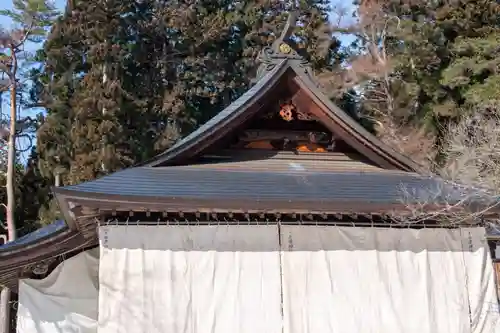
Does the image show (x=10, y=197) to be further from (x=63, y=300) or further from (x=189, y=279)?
(x=189, y=279)

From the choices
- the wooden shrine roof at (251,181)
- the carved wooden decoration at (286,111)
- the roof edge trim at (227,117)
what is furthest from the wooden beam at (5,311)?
the carved wooden decoration at (286,111)

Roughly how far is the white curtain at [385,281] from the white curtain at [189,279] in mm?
267

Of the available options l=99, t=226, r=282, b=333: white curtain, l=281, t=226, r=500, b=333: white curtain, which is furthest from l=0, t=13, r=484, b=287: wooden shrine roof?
l=281, t=226, r=500, b=333: white curtain

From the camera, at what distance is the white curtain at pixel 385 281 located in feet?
19.8

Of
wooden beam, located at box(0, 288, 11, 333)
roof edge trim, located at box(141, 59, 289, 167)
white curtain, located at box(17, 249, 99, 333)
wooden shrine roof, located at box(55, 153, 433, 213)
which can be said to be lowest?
wooden beam, located at box(0, 288, 11, 333)

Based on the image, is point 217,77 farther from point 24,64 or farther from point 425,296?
point 425,296

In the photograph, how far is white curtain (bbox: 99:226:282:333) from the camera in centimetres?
570

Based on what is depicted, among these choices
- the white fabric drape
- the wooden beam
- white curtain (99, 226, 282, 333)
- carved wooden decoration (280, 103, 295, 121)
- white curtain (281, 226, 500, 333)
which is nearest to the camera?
white curtain (99, 226, 282, 333)

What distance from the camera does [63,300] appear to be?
6629mm

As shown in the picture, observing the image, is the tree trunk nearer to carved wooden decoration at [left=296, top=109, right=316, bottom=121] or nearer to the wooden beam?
the wooden beam

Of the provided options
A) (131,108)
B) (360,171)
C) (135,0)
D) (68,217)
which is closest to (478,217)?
(360,171)

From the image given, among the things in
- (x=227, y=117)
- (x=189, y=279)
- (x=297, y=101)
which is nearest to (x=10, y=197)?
(x=227, y=117)

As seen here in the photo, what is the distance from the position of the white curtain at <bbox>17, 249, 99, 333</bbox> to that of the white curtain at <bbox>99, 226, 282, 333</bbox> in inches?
47.2

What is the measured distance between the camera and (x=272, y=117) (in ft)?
25.6
